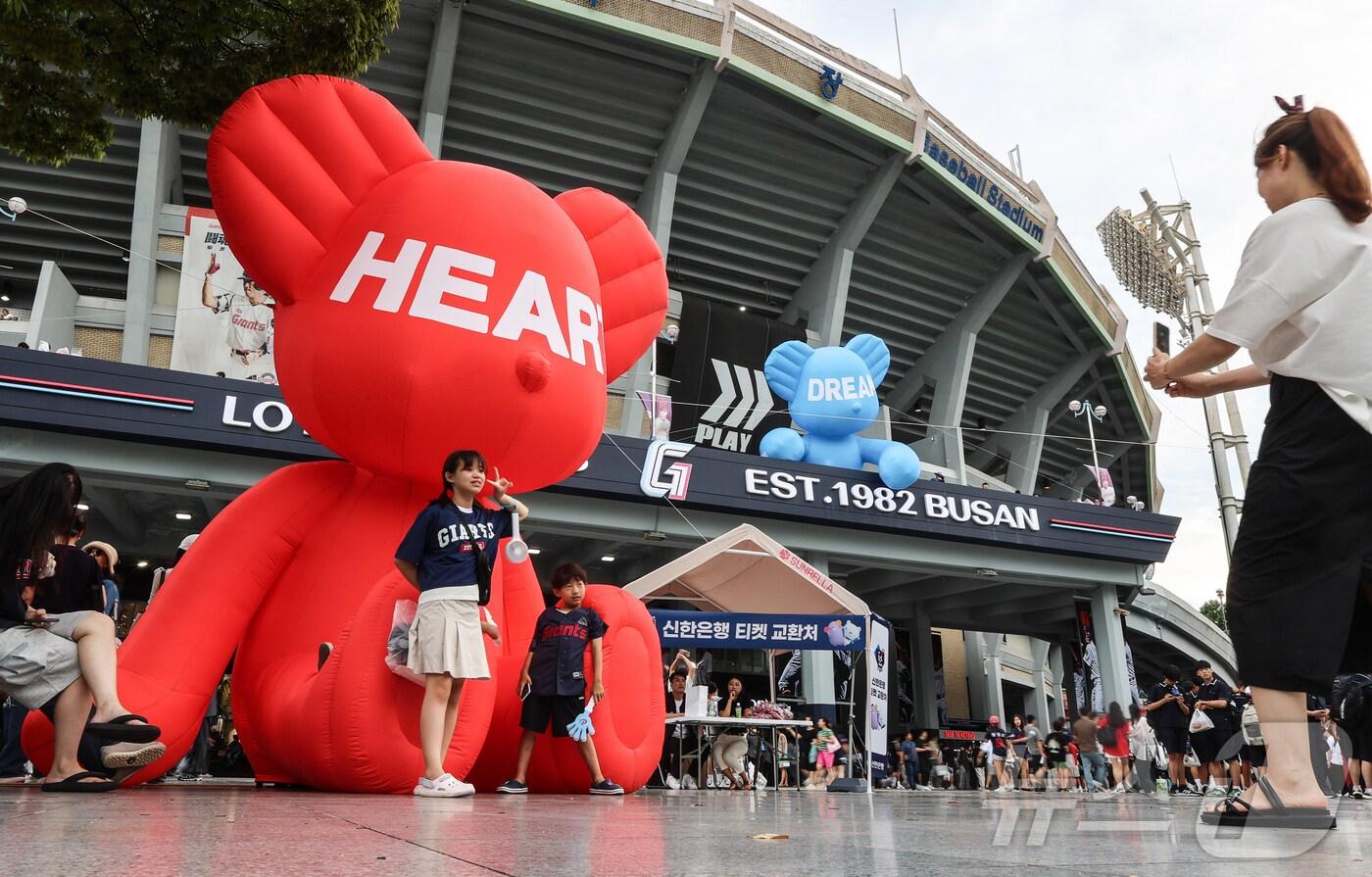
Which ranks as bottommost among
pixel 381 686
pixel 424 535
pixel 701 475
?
pixel 381 686

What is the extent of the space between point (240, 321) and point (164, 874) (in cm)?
1691

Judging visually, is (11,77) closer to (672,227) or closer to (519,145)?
(519,145)

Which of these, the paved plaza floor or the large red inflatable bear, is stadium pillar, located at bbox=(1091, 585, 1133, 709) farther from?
the paved plaza floor

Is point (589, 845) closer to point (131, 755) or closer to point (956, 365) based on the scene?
point (131, 755)

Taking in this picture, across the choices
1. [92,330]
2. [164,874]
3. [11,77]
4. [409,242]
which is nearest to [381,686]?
[409,242]

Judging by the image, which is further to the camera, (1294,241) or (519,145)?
(519,145)

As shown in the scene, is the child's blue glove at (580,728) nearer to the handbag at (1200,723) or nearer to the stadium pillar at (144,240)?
the handbag at (1200,723)

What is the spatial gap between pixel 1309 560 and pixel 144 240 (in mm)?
18200

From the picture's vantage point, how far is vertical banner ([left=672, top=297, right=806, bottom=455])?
63.9ft

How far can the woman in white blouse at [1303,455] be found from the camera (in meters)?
2.18

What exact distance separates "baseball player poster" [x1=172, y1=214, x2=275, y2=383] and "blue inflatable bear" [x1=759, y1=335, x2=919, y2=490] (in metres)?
8.55

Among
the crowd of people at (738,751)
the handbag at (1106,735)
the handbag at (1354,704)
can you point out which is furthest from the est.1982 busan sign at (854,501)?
the handbag at (1354,704)

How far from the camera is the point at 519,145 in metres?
18.9

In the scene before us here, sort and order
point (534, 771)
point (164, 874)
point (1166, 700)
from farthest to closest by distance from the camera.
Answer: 1. point (1166, 700)
2. point (534, 771)
3. point (164, 874)
